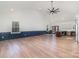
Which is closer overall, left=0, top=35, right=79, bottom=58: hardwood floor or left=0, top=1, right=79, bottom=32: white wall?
left=0, top=35, right=79, bottom=58: hardwood floor

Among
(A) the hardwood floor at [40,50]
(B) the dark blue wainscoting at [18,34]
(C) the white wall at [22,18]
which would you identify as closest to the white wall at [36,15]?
(C) the white wall at [22,18]

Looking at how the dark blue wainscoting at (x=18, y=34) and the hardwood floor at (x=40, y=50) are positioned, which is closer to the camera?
the hardwood floor at (x=40, y=50)

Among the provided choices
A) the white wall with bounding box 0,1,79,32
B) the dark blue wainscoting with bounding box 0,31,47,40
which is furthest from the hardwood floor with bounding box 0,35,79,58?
the white wall with bounding box 0,1,79,32

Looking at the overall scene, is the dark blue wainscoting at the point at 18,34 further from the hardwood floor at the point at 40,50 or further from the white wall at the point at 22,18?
the hardwood floor at the point at 40,50

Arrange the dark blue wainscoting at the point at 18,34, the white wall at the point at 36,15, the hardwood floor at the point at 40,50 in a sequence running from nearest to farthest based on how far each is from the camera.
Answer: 1. the hardwood floor at the point at 40,50
2. the dark blue wainscoting at the point at 18,34
3. the white wall at the point at 36,15

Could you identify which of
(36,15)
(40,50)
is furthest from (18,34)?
(40,50)

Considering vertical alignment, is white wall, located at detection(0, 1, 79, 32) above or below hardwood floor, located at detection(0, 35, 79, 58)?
above

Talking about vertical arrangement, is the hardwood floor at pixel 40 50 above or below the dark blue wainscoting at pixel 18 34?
below

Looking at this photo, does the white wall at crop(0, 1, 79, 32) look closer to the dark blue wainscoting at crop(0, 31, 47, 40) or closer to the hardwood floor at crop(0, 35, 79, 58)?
the dark blue wainscoting at crop(0, 31, 47, 40)

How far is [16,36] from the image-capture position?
14586mm

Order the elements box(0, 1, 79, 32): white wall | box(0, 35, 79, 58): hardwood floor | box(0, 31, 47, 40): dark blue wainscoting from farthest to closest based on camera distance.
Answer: box(0, 1, 79, 32): white wall → box(0, 31, 47, 40): dark blue wainscoting → box(0, 35, 79, 58): hardwood floor

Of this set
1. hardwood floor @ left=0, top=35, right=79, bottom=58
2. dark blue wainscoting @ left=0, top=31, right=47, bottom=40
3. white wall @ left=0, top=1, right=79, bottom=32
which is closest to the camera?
hardwood floor @ left=0, top=35, right=79, bottom=58

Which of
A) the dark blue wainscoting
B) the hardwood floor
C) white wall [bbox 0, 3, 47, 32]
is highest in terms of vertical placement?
white wall [bbox 0, 3, 47, 32]

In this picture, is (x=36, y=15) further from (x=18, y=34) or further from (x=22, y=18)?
(x=18, y=34)
